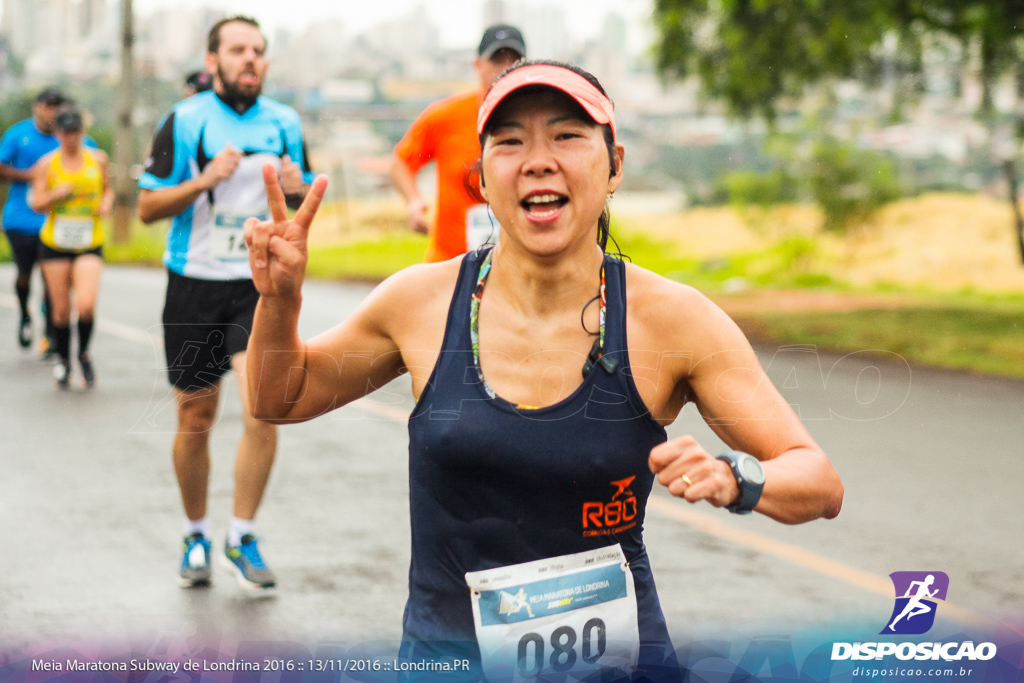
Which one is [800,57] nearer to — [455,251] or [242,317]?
[455,251]

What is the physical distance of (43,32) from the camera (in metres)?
23.2

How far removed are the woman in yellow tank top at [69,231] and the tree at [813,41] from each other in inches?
231

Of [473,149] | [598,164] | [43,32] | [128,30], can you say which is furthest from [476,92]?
[43,32]

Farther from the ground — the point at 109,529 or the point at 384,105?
the point at 384,105

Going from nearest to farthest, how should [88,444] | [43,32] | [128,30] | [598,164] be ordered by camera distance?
[598,164] < [88,444] < [128,30] < [43,32]

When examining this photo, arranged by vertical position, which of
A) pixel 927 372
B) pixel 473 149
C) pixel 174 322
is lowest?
pixel 927 372

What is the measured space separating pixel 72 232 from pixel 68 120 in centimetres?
90

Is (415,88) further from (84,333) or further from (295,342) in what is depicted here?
(295,342)

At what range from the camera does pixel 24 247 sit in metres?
10.1

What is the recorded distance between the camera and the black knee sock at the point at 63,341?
8.88m

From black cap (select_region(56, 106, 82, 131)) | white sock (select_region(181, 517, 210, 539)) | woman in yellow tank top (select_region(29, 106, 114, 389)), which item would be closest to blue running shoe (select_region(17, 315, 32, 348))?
woman in yellow tank top (select_region(29, 106, 114, 389))

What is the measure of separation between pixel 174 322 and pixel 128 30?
1634 cm

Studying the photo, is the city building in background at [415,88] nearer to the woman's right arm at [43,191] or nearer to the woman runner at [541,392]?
the woman's right arm at [43,191]

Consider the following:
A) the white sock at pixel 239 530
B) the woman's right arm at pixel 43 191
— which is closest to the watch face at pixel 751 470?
the white sock at pixel 239 530
